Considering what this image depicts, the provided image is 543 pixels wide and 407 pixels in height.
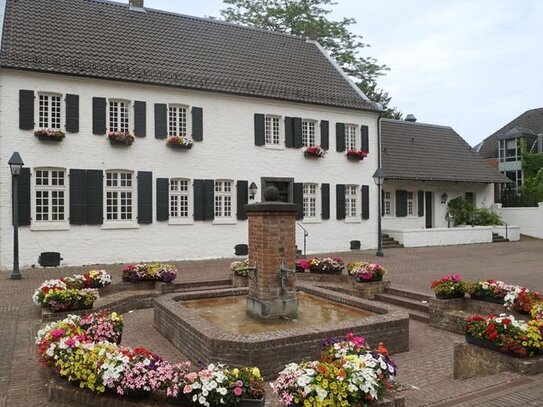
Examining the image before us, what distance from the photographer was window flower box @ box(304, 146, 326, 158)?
2108 cm

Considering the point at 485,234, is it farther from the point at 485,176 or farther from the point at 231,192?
the point at 231,192

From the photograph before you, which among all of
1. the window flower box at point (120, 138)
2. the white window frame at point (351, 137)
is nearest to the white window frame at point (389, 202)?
the white window frame at point (351, 137)

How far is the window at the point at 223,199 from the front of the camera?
19.6 m

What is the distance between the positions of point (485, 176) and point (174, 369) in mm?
28676

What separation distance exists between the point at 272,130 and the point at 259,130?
772 millimetres

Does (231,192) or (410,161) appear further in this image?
(410,161)

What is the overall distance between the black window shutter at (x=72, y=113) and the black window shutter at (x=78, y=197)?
1.48 m

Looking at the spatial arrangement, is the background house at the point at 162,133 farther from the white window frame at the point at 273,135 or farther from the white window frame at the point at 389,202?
the white window frame at the point at 389,202

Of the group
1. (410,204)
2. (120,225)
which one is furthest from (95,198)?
(410,204)

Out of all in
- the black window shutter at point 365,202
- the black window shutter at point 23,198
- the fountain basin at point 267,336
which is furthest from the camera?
the black window shutter at point 365,202

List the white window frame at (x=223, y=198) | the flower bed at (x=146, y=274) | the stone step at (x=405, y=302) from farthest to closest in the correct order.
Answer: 1. the white window frame at (x=223, y=198)
2. the flower bed at (x=146, y=274)
3. the stone step at (x=405, y=302)

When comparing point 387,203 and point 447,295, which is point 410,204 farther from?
point 447,295

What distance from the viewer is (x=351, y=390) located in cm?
401

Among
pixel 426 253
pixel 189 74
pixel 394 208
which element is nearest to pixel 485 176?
pixel 394 208
